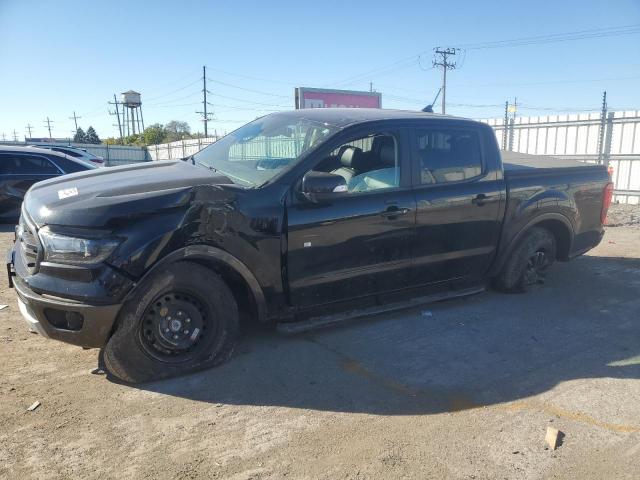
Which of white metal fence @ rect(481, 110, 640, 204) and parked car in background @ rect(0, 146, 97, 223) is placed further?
white metal fence @ rect(481, 110, 640, 204)

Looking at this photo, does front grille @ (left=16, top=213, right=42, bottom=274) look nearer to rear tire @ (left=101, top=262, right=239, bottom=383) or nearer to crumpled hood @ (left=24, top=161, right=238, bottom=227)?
crumpled hood @ (left=24, top=161, right=238, bottom=227)

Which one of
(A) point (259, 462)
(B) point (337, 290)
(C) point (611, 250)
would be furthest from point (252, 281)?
(C) point (611, 250)

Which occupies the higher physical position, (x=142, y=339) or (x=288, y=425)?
(x=142, y=339)

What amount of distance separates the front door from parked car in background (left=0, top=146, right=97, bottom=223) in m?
7.98

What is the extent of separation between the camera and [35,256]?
3.25 metres

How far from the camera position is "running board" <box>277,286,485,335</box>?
12.8 feet

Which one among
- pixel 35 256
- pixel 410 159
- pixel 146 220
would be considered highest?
pixel 410 159

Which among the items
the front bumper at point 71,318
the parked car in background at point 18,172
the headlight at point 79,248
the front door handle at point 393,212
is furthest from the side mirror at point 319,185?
the parked car in background at point 18,172

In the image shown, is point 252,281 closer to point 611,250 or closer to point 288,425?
point 288,425

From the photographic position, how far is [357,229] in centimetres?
401

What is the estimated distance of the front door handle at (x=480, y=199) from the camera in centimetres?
471

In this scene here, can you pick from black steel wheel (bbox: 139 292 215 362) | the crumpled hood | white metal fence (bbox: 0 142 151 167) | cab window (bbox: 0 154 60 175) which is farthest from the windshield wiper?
white metal fence (bbox: 0 142 151 167)

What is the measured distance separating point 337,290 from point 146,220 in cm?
159

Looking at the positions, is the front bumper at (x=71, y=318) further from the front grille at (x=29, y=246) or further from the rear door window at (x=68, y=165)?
the rear door window at (x=68, y=165)
